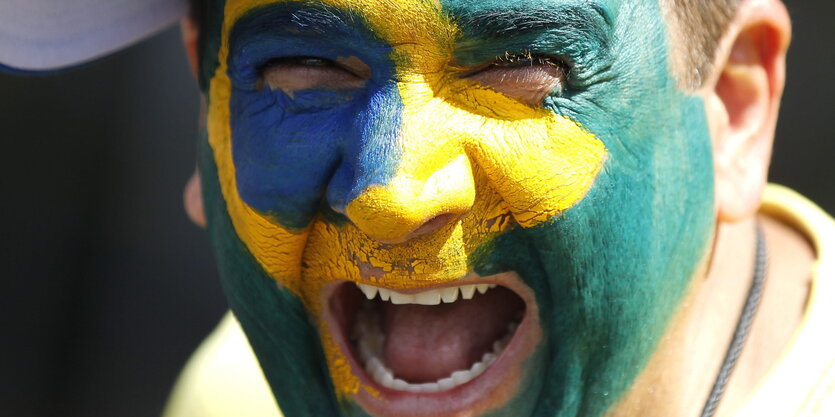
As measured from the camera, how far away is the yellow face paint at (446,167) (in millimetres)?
1312

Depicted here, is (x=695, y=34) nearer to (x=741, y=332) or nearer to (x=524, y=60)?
(x=524, y=60)

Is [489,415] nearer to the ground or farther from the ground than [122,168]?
nearer to the ground

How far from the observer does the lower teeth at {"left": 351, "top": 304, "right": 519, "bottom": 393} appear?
1.49 meters

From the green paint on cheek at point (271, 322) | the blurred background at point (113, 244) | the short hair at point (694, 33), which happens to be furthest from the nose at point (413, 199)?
the blurred background at point (113, 244)

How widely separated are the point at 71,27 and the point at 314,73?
480 mm

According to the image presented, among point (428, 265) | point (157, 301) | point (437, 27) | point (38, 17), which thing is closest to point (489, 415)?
point (428, 265)

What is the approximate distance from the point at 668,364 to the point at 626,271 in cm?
22

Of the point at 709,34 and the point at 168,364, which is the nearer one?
the point at 709,34

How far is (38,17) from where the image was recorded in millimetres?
1639

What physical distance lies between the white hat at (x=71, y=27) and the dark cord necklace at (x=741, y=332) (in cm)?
101

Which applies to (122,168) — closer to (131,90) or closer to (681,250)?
(131,90)

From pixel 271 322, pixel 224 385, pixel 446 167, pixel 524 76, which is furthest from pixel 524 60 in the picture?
pixel 224 385

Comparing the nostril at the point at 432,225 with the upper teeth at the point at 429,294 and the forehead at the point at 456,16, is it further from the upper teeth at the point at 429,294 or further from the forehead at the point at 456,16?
the forehead at the point at 456,16

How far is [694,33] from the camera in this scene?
5.02ft
